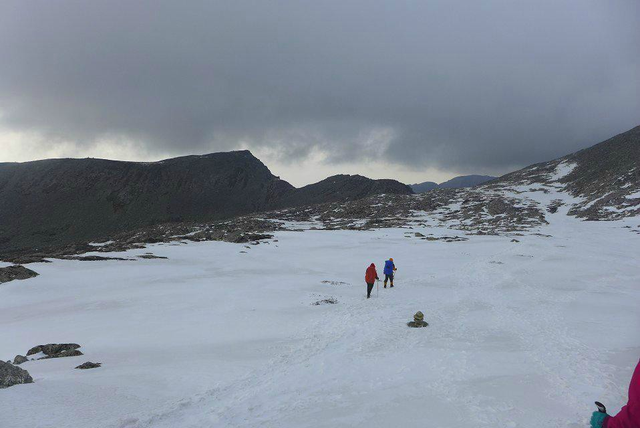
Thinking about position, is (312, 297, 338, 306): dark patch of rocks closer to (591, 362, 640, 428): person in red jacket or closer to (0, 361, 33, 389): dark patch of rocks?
(0, 361, 33, 389): dark patch of rocks

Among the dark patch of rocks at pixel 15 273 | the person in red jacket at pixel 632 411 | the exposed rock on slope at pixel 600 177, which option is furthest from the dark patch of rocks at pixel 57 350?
the exposed rock on slope at pixel 600 177

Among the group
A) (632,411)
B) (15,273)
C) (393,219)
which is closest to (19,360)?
(632,411)

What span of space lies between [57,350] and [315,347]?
7594 mm

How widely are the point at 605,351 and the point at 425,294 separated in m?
8.94

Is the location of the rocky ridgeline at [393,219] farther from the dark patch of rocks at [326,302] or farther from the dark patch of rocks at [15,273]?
the dark patch of rocks at [326,302]

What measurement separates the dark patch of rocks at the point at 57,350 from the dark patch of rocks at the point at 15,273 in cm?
1206

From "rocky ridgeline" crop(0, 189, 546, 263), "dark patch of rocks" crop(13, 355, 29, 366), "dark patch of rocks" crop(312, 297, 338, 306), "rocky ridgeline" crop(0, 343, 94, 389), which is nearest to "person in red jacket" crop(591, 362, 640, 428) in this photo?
"rocky ridgeline" crop(0, 343, 94, 389)

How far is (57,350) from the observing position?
379 inches

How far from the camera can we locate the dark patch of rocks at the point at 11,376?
21.3 ft

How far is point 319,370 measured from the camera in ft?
28.3

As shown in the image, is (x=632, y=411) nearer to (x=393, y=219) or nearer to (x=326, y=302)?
(x=326, y=302)

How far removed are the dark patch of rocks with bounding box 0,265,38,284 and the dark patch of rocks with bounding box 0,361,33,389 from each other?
15.6 metres

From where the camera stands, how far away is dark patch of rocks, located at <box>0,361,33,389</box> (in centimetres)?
648

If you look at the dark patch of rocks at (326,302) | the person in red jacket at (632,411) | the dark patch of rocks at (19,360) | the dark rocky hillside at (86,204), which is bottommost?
the dark patch of rocks at (326,302)
